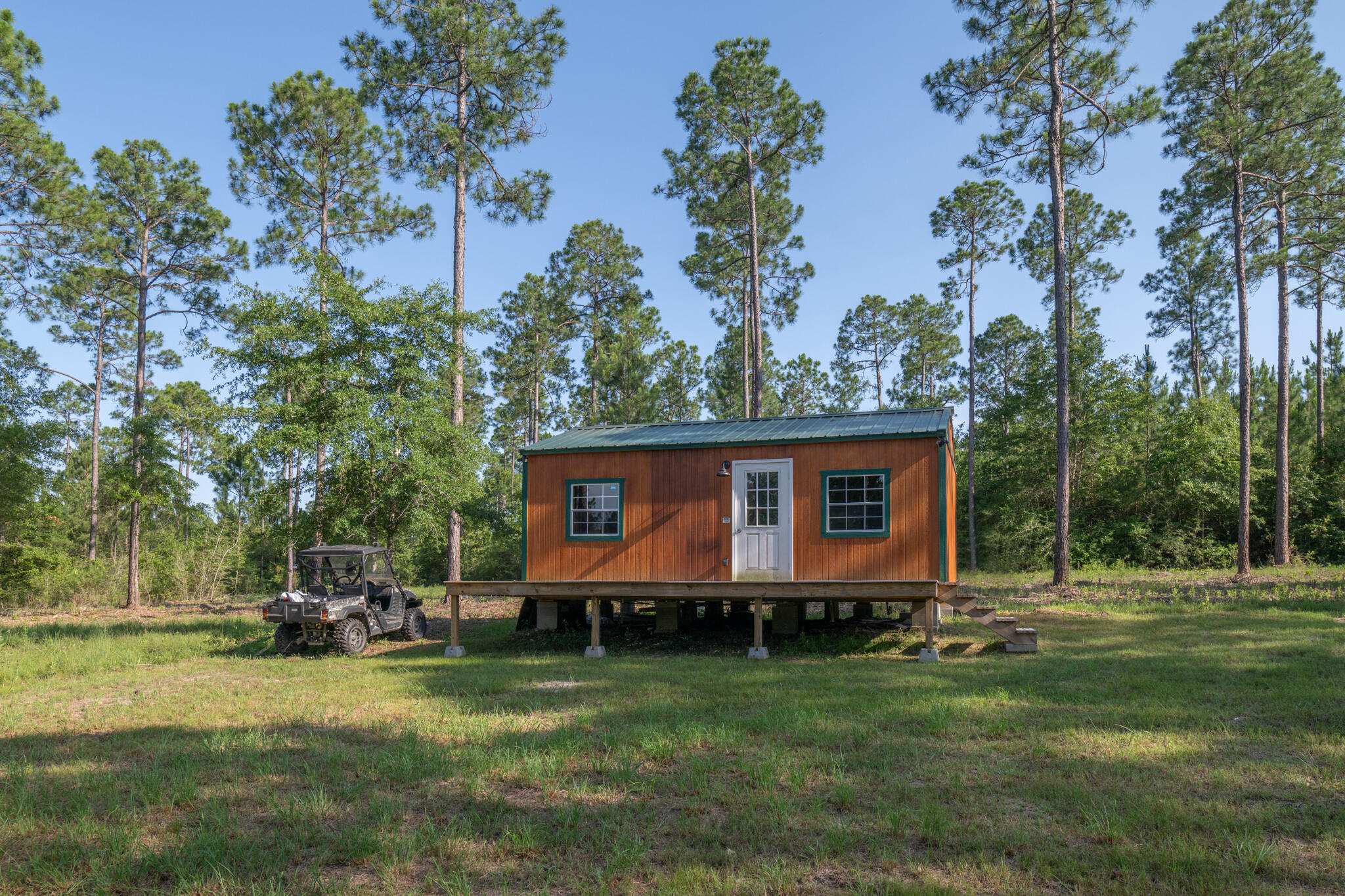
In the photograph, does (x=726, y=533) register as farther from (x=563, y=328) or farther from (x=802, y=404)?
(x=802, y=404)

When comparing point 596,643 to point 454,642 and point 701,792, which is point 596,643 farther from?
point 701,792

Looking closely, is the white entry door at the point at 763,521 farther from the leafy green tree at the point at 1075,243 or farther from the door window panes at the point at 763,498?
the leafy green tree at the point at 1075,243

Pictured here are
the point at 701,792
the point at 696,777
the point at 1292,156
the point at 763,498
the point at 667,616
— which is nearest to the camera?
the point at 701,792

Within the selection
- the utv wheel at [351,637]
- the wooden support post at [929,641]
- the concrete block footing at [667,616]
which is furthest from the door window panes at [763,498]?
the utv wheel at [351,637]

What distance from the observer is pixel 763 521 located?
37.3ft

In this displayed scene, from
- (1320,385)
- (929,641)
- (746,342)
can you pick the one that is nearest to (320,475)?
(929,641)

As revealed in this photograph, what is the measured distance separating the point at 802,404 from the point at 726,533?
29183 mm

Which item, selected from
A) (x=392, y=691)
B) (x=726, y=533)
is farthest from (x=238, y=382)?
(x=726, y=533)

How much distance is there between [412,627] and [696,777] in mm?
9717

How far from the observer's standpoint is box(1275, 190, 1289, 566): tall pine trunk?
794 inches

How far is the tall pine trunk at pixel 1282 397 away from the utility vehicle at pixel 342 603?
22524mm

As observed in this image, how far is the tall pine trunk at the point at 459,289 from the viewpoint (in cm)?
1520

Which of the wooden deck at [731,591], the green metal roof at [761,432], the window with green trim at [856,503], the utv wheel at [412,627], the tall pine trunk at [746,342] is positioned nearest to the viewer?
the wooden deck at [731,591]

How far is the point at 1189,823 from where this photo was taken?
4.01 meters
